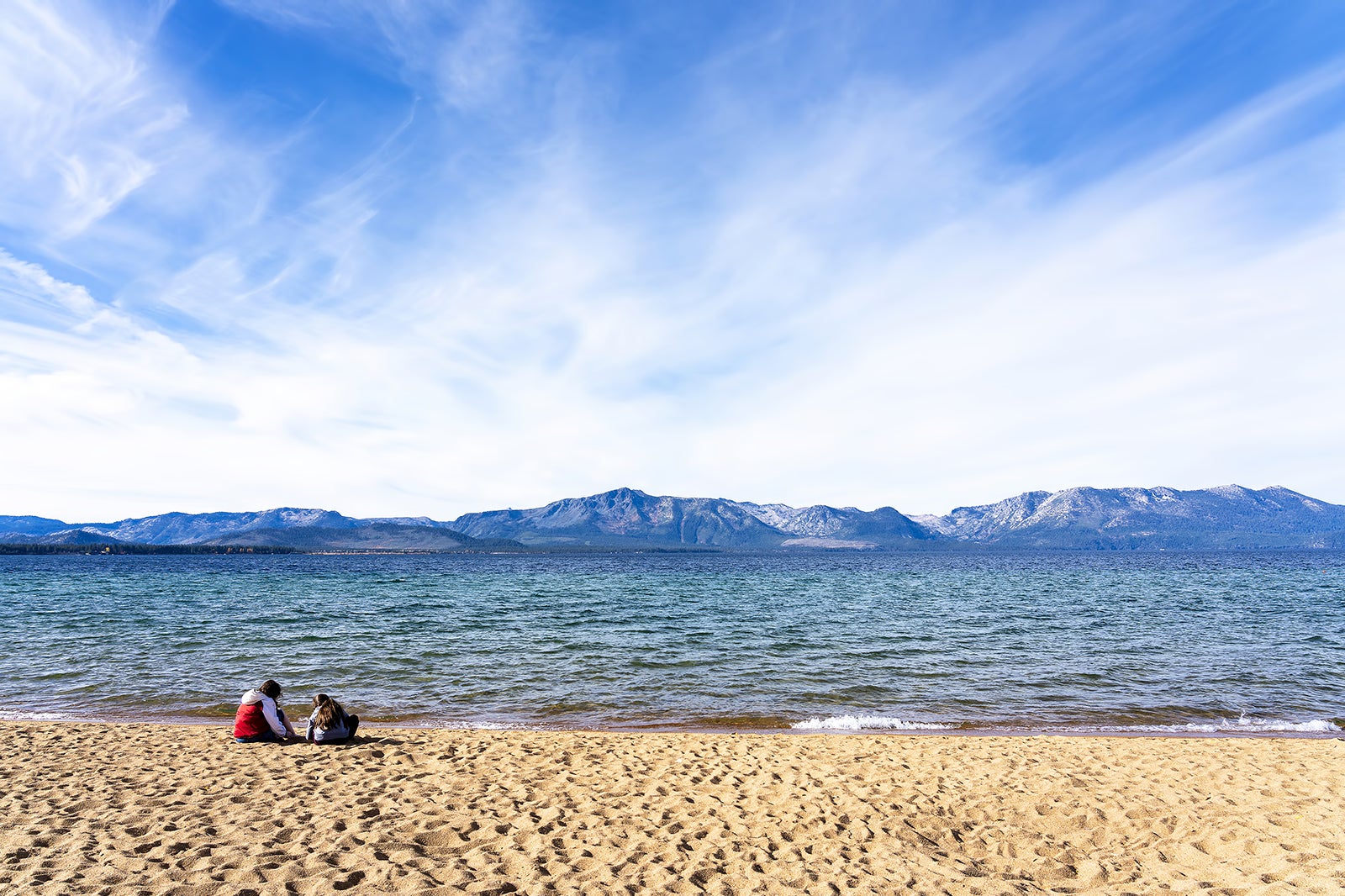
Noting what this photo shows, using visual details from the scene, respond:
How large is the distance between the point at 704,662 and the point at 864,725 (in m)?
8.27

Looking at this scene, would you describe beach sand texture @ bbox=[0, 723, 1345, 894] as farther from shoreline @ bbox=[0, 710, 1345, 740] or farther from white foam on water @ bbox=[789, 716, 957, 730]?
white foam on water @ bbox=[789, 716, 957, 730]

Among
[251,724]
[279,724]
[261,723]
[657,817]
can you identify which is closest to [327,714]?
[279,724]

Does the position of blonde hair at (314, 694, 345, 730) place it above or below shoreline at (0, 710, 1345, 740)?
above

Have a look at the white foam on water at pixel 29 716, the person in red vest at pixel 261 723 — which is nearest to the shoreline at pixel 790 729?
the white foam on water at pixel 29 716

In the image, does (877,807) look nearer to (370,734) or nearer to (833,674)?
(370,734)

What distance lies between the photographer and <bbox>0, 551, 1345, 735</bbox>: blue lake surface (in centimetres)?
1683

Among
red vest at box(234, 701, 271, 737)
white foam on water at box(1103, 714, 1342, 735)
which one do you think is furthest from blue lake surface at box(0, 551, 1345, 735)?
red vest at box(234, 701, 271, 737)

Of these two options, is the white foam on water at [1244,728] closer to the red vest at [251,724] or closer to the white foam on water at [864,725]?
the white foam on water at [864,725]

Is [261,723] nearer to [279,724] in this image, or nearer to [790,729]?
[279,724]

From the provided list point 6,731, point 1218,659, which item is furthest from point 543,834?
point 1218,659

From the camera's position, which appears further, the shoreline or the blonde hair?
the shoreline

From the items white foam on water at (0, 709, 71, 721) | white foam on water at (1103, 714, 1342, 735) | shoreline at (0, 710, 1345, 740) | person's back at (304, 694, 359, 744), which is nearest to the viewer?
person's back at (304, 694, 359, 744)

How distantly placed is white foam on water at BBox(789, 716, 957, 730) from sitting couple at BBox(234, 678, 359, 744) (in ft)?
32.0

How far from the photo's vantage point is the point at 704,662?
2327 centimetres
